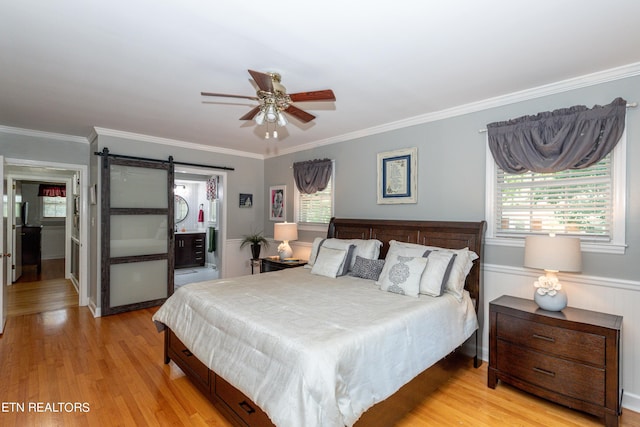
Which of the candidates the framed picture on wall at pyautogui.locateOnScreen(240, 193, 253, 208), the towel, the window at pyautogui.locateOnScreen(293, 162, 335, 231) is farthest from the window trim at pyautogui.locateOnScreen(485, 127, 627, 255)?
the towel

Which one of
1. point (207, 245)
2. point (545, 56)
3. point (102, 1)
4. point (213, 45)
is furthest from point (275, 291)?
point (207, 245)

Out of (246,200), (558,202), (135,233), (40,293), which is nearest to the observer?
(558,202)

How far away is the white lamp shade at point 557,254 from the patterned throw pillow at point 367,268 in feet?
4.54

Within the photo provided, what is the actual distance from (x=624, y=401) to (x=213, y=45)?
13.0 ft

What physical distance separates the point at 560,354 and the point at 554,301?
376 mm

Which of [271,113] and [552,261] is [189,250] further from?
[552,261]

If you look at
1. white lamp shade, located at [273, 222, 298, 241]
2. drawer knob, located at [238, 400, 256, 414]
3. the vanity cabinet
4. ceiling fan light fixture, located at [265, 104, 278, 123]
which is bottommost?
drawer knob, located at [238, 400, 256, 414]

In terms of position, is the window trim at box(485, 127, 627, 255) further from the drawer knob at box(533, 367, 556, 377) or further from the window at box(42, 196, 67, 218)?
the window at box(42, 196, 67, 218)

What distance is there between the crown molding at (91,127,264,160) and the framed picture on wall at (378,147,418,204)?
8.91ft

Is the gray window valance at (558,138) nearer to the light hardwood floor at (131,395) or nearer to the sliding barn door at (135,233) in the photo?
the light hardwood floor at (131,395)

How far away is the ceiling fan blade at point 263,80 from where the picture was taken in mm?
1972

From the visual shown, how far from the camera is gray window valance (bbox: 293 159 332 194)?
181 inches

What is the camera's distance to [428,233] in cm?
340

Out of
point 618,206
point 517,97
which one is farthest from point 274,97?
point 618,206
